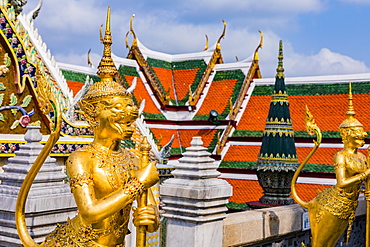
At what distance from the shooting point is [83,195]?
2.96 meters

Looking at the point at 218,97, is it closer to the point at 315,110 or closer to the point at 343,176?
the point at 315,110

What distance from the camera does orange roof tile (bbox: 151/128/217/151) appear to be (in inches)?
622

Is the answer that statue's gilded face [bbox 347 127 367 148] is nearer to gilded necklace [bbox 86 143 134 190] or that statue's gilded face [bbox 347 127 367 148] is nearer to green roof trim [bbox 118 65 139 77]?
gilded necklace [bbox 86 143 134 190]

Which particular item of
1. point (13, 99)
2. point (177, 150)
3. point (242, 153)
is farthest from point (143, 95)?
point (13, 99)

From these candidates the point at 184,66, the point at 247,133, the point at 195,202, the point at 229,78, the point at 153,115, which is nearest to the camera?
the point at 195,202

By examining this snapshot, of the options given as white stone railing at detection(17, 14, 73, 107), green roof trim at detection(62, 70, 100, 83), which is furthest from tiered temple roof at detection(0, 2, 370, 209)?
white stone railing at detection(17, 14, 73, 107)

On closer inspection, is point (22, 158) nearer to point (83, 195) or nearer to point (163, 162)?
point (83, 195)

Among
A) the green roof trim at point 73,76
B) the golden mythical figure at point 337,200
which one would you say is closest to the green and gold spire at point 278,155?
the golden mythical figure at point 337,200

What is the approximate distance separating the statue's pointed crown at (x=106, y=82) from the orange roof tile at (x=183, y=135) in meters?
Result: 12.4

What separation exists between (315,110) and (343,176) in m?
9.58

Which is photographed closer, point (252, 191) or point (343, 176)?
point (343, 176)

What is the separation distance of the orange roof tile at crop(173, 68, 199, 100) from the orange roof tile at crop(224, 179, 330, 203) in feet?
13.9

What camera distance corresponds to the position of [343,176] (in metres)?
5.48

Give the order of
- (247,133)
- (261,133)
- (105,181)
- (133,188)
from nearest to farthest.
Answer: (133,188)
(105,181)
(261,133)
(247,133)
